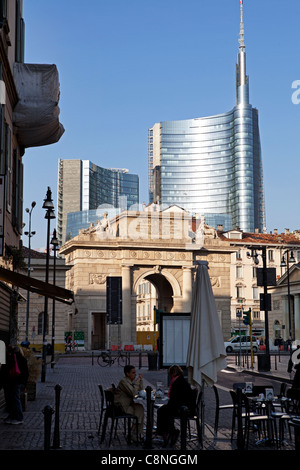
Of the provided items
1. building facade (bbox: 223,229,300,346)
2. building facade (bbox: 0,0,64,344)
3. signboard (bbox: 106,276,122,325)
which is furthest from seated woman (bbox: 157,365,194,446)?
building facade (bbox: 223,229,300,346)

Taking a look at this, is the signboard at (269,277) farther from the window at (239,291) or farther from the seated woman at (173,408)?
the window at (239,291)

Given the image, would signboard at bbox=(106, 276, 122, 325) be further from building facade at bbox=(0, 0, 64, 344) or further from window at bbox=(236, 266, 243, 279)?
window at bbox=(236, 266, 243, 279)

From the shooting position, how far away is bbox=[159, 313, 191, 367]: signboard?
2352 centimetres

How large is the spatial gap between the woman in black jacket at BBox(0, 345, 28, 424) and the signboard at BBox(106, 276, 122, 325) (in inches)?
922

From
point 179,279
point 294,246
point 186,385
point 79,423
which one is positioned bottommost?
point 79,423

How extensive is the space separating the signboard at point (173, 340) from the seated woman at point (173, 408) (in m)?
10.7

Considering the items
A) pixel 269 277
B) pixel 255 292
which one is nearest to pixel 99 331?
pixel 255 292

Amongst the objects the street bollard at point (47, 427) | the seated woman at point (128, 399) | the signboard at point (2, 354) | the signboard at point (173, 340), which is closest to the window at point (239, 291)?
the signboard at point (173, 340)

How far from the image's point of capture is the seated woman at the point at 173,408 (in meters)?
12.4
